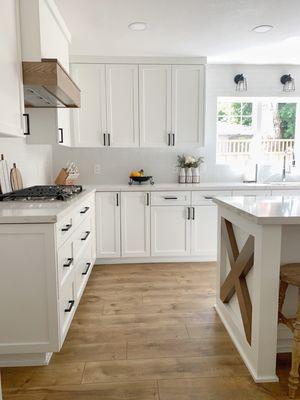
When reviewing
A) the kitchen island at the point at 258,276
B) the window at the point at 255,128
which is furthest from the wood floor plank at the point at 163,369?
the window at the point at 255,128

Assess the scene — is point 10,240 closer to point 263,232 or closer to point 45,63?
point 45,63

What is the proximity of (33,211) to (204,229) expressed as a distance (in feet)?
7.70

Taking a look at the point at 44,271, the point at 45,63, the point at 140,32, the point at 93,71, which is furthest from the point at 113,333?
the point at 93,71

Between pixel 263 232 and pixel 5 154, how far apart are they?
2.14 m

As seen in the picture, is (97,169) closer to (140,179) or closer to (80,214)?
(140,179)

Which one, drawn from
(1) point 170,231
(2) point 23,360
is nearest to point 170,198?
(1) point 170,231

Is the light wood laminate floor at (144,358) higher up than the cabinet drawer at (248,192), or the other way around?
the cabinet drawer at (248,192)

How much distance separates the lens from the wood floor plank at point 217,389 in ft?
5.28

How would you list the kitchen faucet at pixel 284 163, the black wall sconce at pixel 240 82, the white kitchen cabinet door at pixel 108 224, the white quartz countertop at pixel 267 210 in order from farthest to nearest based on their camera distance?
the kitchen faucet at pixel 284 163, the black wall sconce at pixel 240 82, the white kitchen cabinet door at pixel 108 224, the white quartz countertop at pixel 267 210

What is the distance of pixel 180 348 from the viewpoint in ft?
6.67

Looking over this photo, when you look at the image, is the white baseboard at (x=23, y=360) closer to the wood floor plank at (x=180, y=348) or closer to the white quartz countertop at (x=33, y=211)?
the wood floor plank at (x=180, y=348)

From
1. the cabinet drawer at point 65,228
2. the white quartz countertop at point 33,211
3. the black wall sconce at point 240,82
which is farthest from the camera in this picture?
the black wall sconce at point 240,82

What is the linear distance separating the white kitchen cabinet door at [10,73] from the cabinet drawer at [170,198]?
1809mm

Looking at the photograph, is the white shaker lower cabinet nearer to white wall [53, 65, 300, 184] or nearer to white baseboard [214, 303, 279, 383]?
white baseboard [214, 303, 279, 383]
